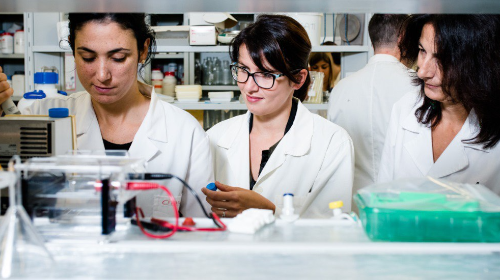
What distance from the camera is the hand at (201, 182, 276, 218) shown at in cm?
157

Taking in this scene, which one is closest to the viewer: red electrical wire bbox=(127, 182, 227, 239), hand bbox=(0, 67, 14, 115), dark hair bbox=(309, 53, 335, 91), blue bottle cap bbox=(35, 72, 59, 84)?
red electrical wire bbox=(127, 182, 227, 239)

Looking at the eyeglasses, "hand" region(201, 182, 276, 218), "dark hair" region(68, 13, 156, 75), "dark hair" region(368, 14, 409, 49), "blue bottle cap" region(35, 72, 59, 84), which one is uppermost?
"dark hair" region(368, 14, 409, 49)

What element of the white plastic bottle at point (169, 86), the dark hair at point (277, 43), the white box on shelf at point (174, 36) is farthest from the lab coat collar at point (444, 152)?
the white plastic bottle at point (169, 86)

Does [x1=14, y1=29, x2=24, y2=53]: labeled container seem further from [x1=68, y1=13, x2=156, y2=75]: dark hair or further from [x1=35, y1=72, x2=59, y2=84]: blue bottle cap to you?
[x1=68, y1=13, x2=156, y2=75]: dark hair

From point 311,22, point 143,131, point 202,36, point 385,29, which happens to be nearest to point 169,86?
point 202,36

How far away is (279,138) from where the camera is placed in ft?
6.57

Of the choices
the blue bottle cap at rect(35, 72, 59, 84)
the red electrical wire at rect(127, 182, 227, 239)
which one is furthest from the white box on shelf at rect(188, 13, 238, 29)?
the red electrical wire at rect(127, 182, 227, 239)

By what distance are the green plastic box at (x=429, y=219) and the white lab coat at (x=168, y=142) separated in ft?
2.85

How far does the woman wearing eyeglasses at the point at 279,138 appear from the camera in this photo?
184 centimetres

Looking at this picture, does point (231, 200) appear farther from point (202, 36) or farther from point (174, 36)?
point (174, 36)

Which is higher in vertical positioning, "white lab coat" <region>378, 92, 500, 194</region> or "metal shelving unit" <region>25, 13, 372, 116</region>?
"metal shelving unit" <region>25, 13, 372, 116</region>

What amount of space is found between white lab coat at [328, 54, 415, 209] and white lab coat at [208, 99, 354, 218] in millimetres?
503

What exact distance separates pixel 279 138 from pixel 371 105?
68cm

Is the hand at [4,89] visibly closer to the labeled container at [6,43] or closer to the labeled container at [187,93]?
the labeled container at [187,93]
